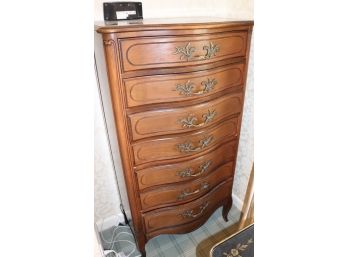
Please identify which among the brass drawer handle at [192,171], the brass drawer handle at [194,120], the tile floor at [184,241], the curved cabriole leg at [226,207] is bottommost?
the tile floor at [184,241]

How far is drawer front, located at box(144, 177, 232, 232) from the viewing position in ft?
3.80

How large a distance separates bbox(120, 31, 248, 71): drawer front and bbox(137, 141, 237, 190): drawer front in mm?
473

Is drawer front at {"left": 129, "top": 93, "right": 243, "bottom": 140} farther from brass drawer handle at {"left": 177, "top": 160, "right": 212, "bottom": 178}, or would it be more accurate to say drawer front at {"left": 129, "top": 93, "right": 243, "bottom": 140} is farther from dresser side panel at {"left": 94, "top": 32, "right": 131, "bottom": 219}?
brass drawer handle at {"left": 177, "top": 160, "right": 212, "bottom": 178}

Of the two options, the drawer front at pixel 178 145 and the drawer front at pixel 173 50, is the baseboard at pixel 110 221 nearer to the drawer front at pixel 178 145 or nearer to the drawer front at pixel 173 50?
the drawer front at pixel 178 145

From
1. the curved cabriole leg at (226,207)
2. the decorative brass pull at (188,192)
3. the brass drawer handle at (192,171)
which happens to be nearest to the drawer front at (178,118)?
the brass drawer handle at (192,171)

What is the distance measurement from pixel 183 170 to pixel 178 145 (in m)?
0.15

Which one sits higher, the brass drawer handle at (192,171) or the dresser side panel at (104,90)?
the dresser side panel at (104,90)

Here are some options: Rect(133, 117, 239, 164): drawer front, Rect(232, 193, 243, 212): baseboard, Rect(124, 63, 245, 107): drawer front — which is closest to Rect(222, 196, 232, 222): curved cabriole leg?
Rect(232, 193, 243, 212): baseboard

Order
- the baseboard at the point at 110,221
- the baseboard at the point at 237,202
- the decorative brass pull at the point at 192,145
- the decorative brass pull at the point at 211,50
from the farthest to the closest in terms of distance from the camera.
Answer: the baseboard at the point at 237,202 < the baseboard at the point at 110,221 < the decorative brass pull at the point at 192,145 < the decorative brass pull at the point at 211,50

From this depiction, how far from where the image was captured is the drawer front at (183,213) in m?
1.16

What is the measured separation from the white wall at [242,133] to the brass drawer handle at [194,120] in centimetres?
43
